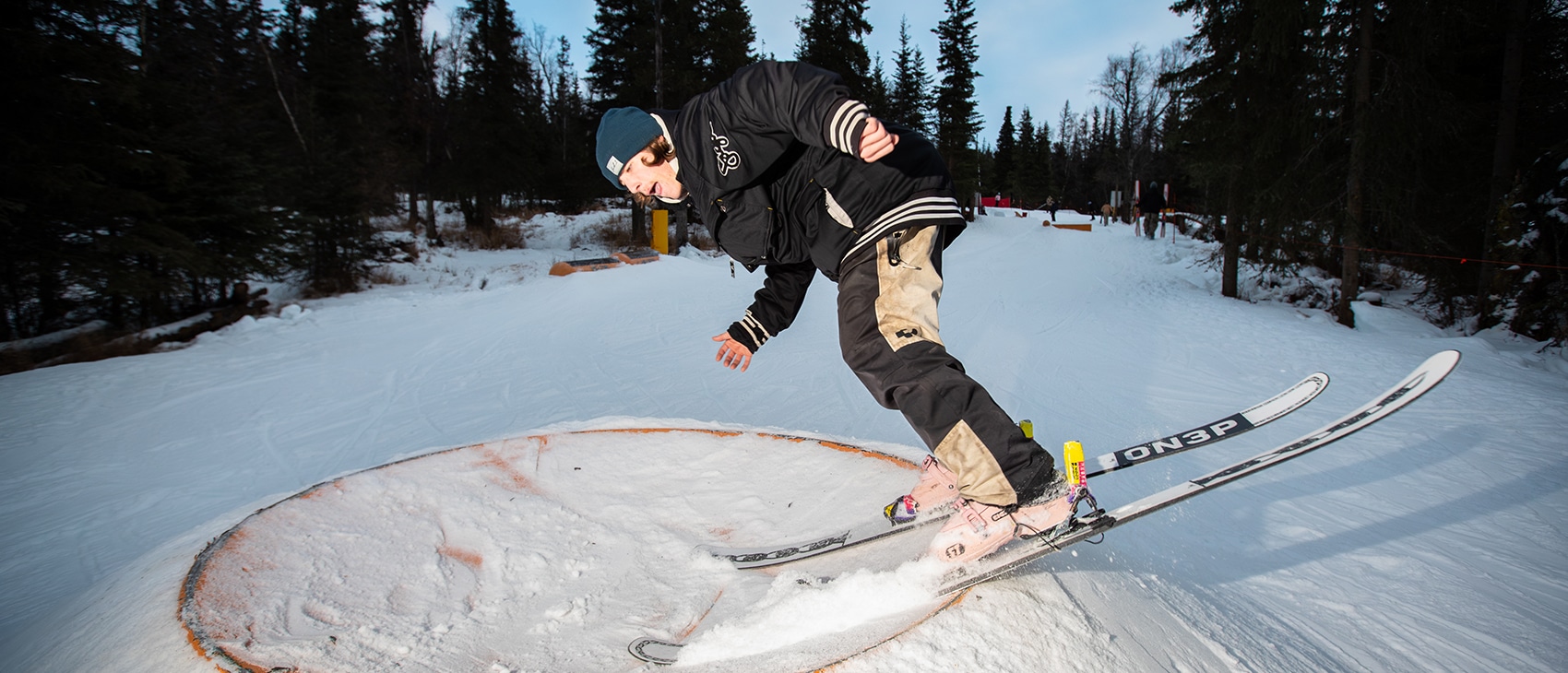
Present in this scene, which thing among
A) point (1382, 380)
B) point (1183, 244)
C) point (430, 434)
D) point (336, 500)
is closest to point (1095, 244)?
point (1183, 244)

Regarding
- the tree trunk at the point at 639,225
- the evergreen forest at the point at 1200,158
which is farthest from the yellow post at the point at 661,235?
the evergreen forest at the point at 1200,158

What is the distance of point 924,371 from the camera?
1.86 metres

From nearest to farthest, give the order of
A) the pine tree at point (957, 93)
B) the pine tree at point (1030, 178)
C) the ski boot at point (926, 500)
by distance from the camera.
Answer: the ski boot at point (926, 500) < the pine tree at point (957, 93) < the pine tree at point (1030, 178)

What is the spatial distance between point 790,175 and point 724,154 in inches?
10.9

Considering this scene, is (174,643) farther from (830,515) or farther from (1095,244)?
(1095,244)

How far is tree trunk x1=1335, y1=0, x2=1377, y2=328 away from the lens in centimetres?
783

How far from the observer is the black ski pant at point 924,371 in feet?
5.91

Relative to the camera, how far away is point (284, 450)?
448 cm

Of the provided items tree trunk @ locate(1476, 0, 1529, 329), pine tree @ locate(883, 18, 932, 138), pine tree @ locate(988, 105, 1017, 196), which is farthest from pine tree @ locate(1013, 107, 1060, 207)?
tree trunk @ locate(1476, 0, 1529, 329)

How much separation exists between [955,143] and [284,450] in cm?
3034

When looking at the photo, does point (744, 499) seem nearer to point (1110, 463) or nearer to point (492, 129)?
point (1110, 463)

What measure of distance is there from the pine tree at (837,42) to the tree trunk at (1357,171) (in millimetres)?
14973

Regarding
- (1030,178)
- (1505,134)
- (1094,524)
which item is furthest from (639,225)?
(1030,178)

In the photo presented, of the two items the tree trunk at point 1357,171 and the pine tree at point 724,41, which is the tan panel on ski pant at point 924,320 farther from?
the pine tree at point 724,41
